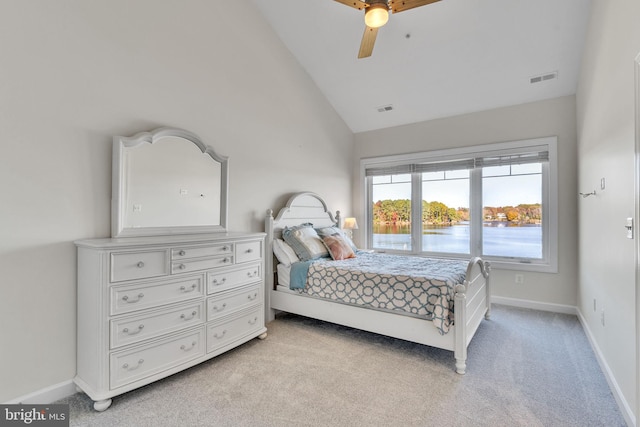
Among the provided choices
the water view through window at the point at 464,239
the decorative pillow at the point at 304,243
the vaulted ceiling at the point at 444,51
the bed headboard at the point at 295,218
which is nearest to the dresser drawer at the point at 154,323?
the bed headboard at the point at 295,218

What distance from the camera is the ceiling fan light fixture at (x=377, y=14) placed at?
7.28 feet

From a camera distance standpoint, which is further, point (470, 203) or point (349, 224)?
point (349, 224)

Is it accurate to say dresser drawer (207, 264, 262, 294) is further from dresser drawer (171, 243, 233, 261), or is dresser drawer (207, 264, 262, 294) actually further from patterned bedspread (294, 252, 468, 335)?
patterned bedspread (294, 252, 468, 335)

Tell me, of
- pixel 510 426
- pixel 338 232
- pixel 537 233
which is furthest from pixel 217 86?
pixel 537 233

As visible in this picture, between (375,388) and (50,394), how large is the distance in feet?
7.01

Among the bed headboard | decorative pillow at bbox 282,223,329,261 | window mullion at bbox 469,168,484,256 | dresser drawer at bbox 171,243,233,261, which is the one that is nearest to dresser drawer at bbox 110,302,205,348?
dresser drawer at bbox 171,243,233,261

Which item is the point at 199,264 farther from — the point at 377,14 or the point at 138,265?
the point at 377,14

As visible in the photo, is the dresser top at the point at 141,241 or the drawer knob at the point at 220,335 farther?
the drawer knob at the point at 220,335

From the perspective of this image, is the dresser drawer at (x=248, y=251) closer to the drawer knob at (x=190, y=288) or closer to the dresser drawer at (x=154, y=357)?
the drawer knob at (x=190, y=288)

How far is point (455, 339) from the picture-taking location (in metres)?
2.32

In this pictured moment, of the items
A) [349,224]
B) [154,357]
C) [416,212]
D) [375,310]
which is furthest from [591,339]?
[154,357]

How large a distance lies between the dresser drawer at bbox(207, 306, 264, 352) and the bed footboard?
1.74 m

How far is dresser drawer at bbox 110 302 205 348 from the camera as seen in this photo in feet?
6.18

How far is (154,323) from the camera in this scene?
2039 mm
